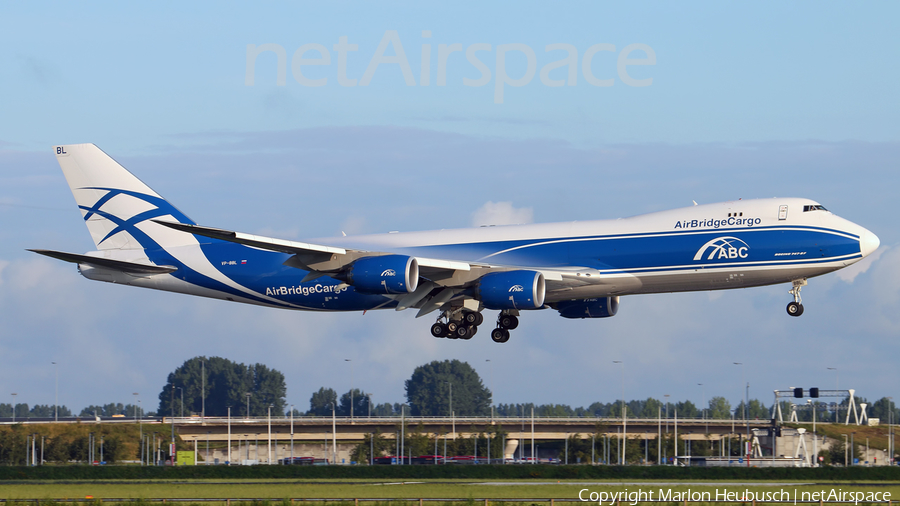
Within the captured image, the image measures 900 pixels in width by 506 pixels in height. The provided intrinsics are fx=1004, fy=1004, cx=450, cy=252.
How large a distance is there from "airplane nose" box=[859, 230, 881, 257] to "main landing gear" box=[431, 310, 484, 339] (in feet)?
75.0

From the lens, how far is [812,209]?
53969 mm

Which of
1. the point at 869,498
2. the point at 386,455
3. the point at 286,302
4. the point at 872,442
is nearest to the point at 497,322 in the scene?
the point at 286,302

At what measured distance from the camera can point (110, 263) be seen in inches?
2479

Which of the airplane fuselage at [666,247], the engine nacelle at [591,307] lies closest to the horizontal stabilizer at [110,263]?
the airplane fuselage at [666,247]

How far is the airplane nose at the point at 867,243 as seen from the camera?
5322cm

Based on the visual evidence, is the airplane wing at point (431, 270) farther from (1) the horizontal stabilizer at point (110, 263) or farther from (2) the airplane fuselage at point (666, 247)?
(1) the horizontal stabilizer at point (110, 263)

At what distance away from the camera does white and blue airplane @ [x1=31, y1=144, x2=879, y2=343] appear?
54000 millimetres

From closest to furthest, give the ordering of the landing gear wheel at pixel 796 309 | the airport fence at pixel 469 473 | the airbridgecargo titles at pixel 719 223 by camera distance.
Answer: the airbridgecargo titles at pixel 719 223, the landing gear wheel at pixel 796 309, the airport fence at pixel 469 473

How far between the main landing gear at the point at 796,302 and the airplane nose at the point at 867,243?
3643 millimetres

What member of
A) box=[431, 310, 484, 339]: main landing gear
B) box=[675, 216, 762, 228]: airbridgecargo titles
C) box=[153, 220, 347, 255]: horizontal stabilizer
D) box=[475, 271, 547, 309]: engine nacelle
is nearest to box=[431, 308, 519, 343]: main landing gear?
box=[431, 310, 484, 339]: main landing gear

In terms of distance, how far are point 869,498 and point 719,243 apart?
15.0 meters

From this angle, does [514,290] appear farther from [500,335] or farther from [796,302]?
[796,302]

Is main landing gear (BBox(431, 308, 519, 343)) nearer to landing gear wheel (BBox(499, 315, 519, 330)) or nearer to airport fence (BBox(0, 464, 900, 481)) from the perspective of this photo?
landing gear wheel (BBox(499, 315, 519, 330))

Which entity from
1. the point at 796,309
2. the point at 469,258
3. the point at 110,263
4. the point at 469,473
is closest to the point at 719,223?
the point at 796,309
